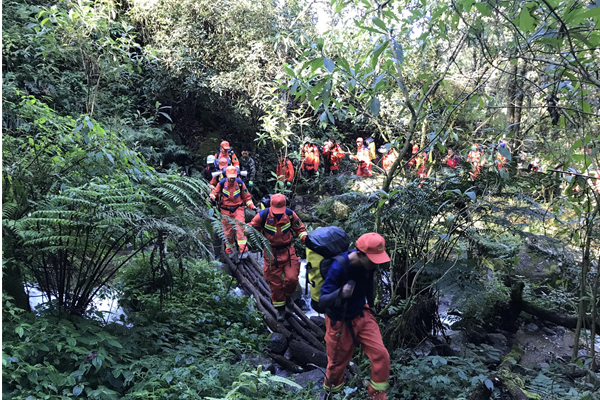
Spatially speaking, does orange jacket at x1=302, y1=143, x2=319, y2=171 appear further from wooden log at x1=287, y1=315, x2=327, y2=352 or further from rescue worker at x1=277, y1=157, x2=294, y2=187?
wooden log at x1=287, y1=315, x2=327, y2=352

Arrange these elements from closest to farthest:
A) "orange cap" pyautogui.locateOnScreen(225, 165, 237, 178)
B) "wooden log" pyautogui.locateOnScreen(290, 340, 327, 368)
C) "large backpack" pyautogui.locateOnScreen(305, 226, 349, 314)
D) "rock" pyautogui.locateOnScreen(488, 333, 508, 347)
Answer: "large backpack" pyautogui.locateOnScreen(305, 226, 349, 314), "wooden log" pyautogui.locateOnScreen(290, 340, 327, 368), "rock" pyautogui.locateOnScreen(488, 333, 508, 347), "orange cap" pyautogui.locateOnScreen(225, 165, 237, 178)

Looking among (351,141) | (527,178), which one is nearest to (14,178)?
(527,178)

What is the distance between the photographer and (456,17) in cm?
A: 357

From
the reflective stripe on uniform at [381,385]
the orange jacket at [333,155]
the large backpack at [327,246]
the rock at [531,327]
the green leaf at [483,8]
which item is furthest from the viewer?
the orange jacket at [333,155]

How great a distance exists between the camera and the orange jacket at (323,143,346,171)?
1538cm

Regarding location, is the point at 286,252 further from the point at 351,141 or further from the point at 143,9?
the point at 351,141

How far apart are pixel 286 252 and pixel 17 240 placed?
361 centimetres

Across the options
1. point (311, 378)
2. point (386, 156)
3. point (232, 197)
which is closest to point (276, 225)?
point (311, 378)

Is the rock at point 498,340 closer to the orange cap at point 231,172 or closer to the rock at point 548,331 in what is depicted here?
the rock at point 548,331

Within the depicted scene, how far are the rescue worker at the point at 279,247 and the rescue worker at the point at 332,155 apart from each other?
31.2 feet

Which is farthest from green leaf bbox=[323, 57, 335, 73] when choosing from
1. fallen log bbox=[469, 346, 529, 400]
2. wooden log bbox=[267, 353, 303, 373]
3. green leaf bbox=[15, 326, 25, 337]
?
wooden log bbox=[267, 353, 303, 373]

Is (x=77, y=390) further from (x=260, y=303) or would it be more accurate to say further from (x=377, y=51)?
(x=260, y=303)

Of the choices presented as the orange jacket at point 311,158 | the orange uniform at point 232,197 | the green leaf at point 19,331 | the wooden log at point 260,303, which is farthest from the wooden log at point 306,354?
the orange jacket at point 311,158

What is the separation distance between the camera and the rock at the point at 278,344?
17.3ft
